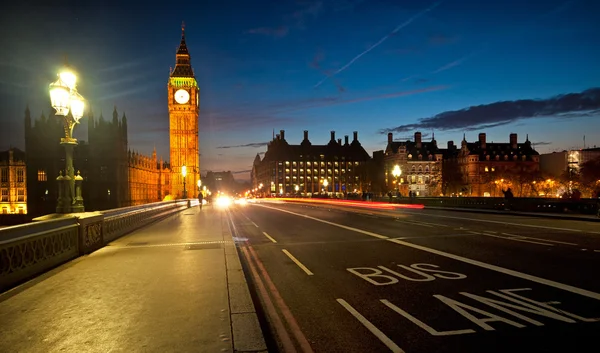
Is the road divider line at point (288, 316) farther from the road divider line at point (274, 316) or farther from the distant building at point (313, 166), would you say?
the distant building at point (313, 166)

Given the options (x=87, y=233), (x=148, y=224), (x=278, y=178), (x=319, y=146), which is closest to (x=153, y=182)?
(x=278, y=178)

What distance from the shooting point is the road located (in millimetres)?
5340

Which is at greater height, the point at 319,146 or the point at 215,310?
the point at 319,146

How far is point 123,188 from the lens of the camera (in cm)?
9238

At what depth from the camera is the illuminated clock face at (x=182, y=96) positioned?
378ft

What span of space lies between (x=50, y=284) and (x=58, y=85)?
6.41m

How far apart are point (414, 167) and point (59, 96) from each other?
369 feet

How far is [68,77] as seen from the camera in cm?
1259

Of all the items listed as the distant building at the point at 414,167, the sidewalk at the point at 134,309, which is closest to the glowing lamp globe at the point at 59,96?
the sidewalk at the point at 134,309

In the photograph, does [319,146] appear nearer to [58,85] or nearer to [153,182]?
[153,182]

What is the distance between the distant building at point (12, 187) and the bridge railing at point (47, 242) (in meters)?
111

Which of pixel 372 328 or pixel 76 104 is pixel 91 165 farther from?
pixel 372 328

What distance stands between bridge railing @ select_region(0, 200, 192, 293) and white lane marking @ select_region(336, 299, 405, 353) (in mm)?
6530

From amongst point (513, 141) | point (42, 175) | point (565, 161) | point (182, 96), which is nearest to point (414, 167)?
point (513, 141)
